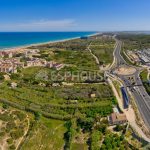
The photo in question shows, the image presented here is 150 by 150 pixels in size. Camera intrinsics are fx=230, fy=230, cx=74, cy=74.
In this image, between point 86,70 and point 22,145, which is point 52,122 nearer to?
point 22,145

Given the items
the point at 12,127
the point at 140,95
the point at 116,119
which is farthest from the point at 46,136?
the point at 140,95

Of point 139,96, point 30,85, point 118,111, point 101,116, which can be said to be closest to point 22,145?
point 101,116

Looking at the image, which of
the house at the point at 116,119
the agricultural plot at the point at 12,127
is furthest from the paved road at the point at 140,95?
the agricultural plot at the point at 12,127

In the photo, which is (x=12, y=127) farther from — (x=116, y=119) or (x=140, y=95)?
(x=140, y=95)

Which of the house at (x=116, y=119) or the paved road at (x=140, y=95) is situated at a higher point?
the house at (x=116, y=119)

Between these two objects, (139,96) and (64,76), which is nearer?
(139,96)

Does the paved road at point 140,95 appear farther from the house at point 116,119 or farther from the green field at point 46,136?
the green field at point 46,136

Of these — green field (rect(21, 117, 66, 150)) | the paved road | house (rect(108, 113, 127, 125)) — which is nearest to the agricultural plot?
green field (rect(21, 117, 66, 150))

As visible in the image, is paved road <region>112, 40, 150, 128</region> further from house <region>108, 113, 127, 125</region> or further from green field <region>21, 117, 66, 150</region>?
green field <region>21, 117, 66, 150</region>
